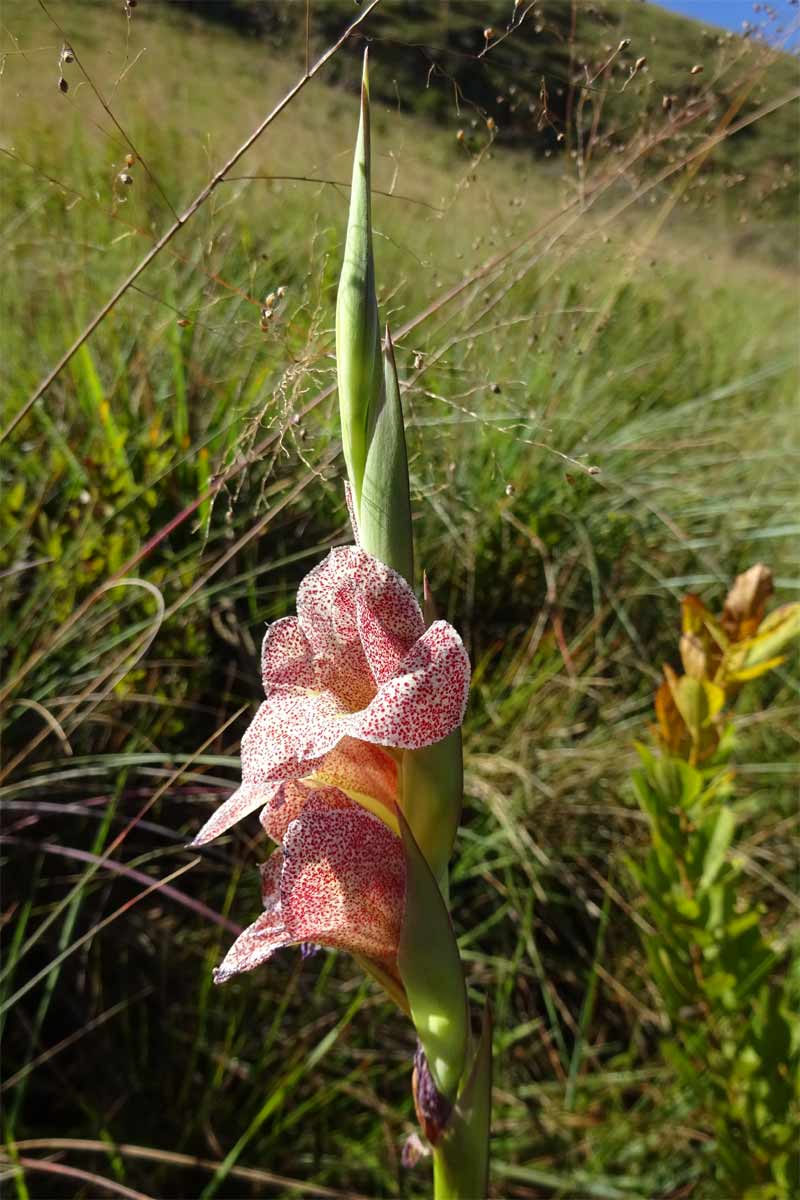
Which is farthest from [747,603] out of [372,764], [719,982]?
[372,764]

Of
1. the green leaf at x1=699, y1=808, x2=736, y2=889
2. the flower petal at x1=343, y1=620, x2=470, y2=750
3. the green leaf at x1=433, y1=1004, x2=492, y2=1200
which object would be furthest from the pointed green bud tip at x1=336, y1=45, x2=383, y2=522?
the green leaf at x1=699, y1=808, x2=736, y2=889

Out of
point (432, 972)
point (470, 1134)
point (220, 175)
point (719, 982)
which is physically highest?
point (220, 175)

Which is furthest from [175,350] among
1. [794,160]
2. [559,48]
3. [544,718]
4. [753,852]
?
[794,160]

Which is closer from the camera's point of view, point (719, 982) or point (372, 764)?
point (372, 764)

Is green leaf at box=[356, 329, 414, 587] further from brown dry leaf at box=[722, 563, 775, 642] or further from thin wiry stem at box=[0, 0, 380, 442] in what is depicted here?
brown dry leaf at box=[722, 563, 775, 642]

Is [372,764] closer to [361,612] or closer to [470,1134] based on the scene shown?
[361,612]

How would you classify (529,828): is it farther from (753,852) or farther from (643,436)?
(643,436)

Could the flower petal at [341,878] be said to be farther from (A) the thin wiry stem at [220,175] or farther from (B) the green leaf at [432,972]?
(A) the thin wiry stem at [220,175]

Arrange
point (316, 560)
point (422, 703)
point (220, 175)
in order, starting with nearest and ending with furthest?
point (422, 703)
point (220, 175)
point (316, 560)
